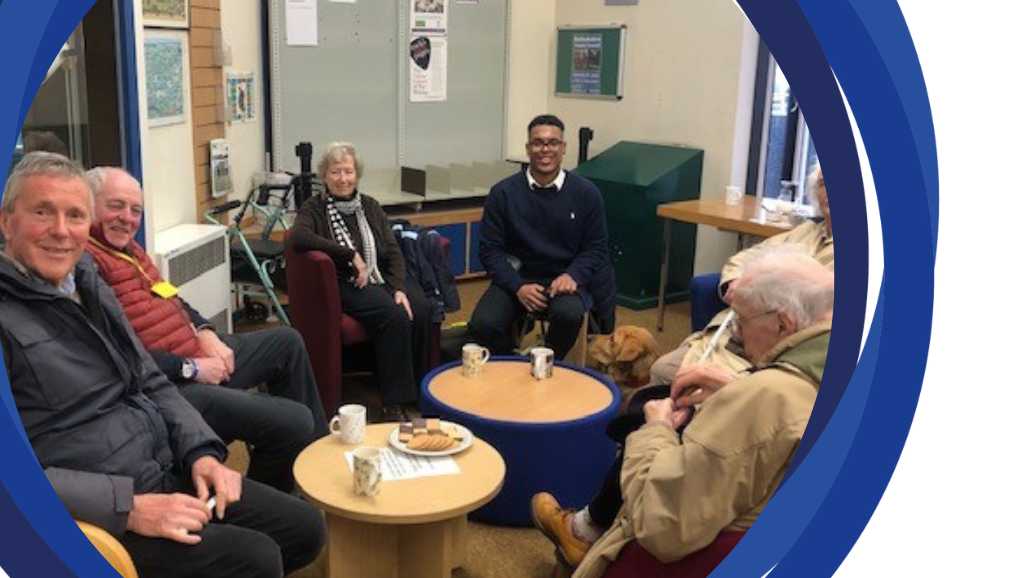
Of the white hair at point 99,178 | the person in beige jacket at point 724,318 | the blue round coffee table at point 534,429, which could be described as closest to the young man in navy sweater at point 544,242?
the person in beige jacket at point 724,318

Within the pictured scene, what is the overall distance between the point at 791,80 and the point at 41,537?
64.4 inches

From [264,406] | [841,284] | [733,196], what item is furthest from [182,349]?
[733,196]

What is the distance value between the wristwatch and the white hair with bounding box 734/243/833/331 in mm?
1721

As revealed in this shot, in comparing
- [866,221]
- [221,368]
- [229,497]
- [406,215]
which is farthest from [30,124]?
[866,221]

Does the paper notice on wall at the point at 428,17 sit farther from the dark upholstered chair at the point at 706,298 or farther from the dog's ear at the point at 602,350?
the dark upholstered chair at the point at 706,298

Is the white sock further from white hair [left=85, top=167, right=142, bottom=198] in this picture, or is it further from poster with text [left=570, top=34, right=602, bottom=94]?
poster with text [left=570, top=34, right=602, bottom=94]

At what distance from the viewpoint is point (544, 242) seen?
4582 mm

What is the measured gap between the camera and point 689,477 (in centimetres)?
198

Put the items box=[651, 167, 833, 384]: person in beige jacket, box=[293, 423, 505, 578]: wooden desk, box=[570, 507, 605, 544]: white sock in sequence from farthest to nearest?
box=[651, 167, 833, 384]: person in beige jacket, box=[570, 507, 605, 544]: white sock, box=[293, 423, 505, 578]: wooden desk

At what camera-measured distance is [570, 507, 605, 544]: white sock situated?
2.81 meters

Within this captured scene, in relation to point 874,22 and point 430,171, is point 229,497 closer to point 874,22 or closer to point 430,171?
point 874,22

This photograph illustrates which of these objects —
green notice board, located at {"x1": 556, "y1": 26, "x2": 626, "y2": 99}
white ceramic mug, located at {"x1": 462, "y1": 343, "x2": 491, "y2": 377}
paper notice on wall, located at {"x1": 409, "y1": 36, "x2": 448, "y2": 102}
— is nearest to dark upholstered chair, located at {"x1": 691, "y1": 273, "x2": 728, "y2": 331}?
white ceramic mug, located at {"x1": 462, "y1": 343, "x2": 491, "y2": 377}

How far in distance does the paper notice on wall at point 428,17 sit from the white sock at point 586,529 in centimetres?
437

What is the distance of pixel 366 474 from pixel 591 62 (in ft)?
→ 16.3
